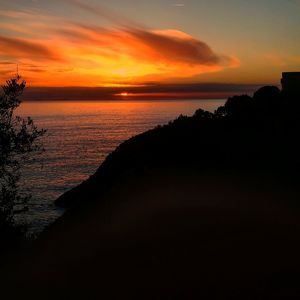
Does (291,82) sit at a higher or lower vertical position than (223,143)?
higher

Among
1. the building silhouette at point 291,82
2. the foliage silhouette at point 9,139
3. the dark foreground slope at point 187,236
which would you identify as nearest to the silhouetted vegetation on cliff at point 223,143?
the dark foreground slope at point 187,236

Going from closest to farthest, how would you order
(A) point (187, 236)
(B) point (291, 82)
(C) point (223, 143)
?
(A) point (187, 236) < (C) point (223, 143) < (B) point (291, 82)

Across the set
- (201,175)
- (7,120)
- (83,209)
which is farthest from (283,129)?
(7,120)

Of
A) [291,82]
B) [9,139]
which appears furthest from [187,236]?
[291,82]

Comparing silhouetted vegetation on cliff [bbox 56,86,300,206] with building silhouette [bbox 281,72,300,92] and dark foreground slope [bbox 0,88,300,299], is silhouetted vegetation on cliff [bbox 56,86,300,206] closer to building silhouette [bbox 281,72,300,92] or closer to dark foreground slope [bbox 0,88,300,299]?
dark foreground slope [bbox 0,88,300,299]

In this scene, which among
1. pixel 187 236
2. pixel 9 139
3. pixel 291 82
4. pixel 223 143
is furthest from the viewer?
pixel 291 82

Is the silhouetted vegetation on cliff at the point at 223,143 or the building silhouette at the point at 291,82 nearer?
the silhouetted vegetation on cliff at the point at 223,143

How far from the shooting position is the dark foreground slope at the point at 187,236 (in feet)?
43.8

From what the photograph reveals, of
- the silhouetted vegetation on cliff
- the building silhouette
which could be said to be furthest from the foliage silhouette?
the building silhouette

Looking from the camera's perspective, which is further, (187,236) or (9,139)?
(9,139)

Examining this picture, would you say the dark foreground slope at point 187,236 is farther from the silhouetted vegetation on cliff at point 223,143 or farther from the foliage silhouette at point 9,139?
the foliage silhouette at point 9,139

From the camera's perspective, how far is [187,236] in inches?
664

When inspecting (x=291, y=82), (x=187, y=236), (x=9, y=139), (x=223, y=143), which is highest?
(x=291, y=82)

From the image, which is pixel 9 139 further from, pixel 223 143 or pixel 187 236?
pixel 223 143
